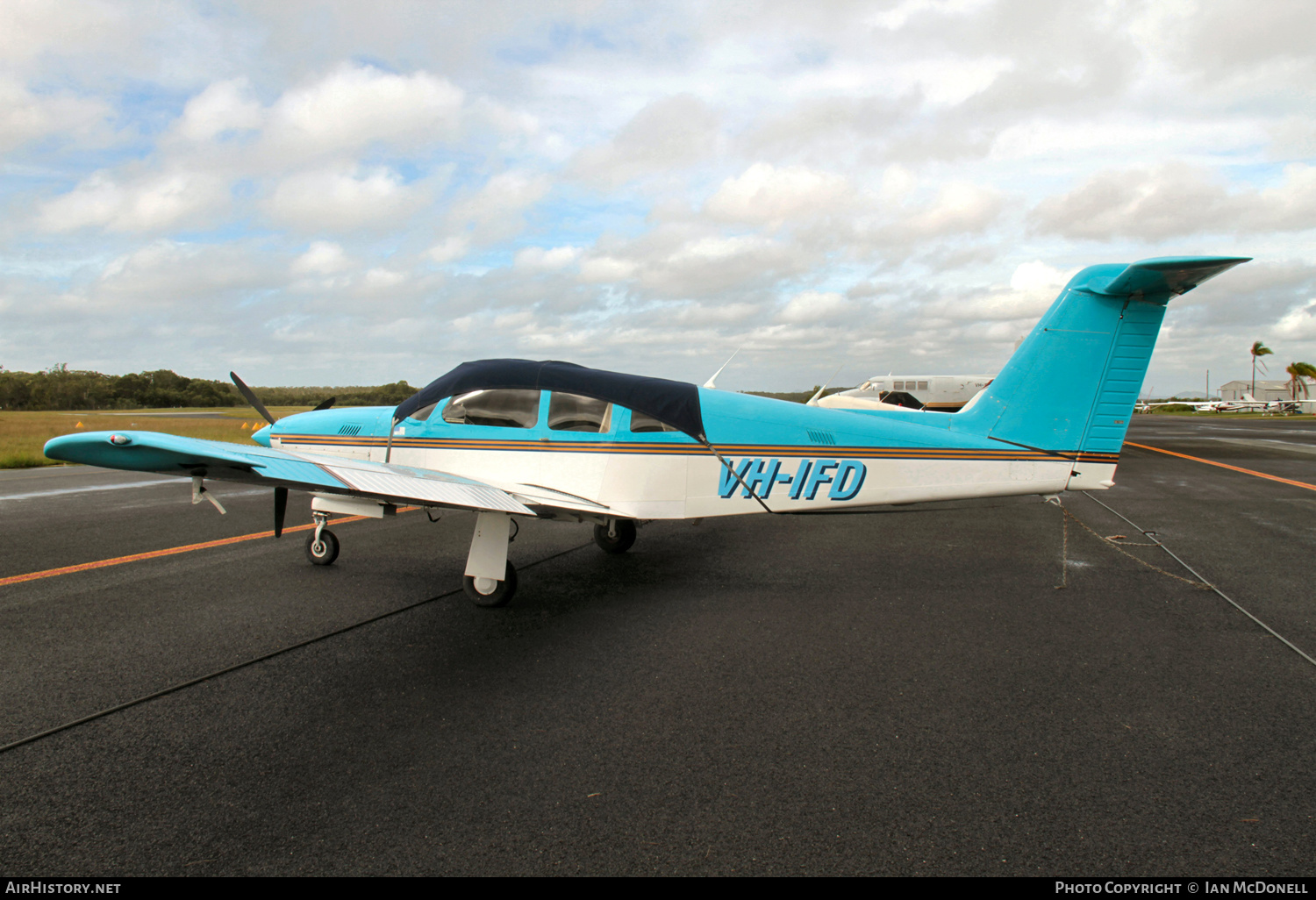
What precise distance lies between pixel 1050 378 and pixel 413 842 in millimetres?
5688

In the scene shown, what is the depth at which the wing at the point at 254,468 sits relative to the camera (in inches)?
138

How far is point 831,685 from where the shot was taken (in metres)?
3.62

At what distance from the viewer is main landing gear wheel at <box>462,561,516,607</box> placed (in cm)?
502

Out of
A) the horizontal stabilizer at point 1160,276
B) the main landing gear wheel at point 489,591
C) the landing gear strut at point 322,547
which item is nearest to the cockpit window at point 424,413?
the landing gear strut at point 322,547

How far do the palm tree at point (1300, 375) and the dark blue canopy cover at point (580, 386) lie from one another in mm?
121618

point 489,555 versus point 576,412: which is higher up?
point 576,412

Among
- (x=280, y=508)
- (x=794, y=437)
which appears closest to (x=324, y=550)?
(x=280, y=508)

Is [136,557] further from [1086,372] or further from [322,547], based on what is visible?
[1086,372]

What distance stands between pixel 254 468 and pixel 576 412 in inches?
99.7

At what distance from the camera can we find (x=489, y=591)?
5.02 m

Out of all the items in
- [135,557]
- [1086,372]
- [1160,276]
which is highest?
[1160,276]

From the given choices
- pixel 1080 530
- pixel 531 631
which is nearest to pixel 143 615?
pixel 531 631

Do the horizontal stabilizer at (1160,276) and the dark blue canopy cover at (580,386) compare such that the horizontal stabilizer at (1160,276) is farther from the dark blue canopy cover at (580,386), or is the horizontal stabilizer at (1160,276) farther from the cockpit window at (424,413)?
the cockpit window at (424,413)

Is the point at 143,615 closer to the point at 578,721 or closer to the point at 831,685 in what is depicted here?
the point at 578,721
